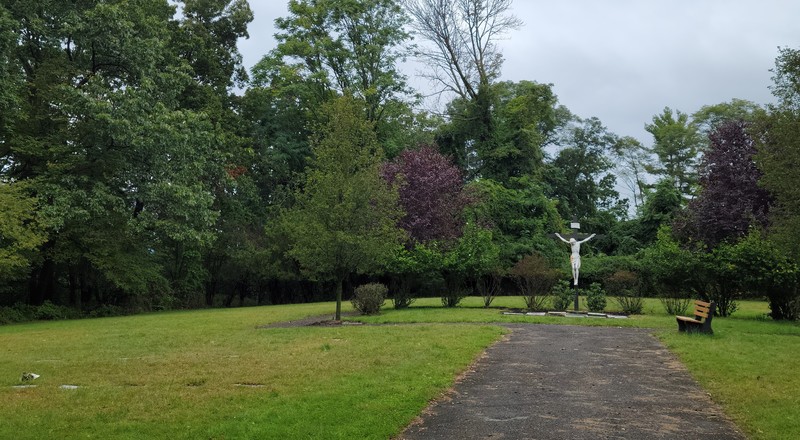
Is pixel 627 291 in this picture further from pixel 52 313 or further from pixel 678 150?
pixel 678 150

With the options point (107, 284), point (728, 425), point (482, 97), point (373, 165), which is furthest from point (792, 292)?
point (107, 284)

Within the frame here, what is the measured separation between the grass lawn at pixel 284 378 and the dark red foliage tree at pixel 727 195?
1498cm

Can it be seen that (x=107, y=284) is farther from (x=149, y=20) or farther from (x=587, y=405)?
(x=587, y=405)

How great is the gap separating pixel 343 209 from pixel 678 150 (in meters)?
42.0

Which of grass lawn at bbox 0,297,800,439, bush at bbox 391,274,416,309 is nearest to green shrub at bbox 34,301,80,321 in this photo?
grass lawn at bbox 0,297,800,439

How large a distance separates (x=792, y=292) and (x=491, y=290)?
10516mm

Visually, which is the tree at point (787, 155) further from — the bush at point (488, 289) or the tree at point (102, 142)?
the tree at point (102, 142)

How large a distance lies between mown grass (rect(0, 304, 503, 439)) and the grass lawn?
0.02 meters

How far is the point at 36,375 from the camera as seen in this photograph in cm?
953

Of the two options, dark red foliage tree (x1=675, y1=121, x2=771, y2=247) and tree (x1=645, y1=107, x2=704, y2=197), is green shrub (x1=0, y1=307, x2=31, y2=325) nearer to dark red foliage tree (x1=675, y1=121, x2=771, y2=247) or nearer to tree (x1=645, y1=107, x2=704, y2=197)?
dark red foliage tree (x1=675, y1=121, x2=771, y2=247)

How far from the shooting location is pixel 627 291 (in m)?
22.0

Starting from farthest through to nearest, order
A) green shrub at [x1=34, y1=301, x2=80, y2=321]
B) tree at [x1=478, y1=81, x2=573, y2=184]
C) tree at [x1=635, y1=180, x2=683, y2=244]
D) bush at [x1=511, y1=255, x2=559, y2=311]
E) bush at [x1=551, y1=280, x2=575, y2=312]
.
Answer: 1. tree at [x1=478, y1=81, x2=573, y2=184]
2. tree at [x1=635, y1=180, x2=683, y2=244]
3. green shrub at [x1=34, y1=301, x2=80, y2=321]
4. bush at [x1=511, y1=255, x2=559, y2=311]
5. bush at [x1=551, y1=280, x2=575, y2=312]

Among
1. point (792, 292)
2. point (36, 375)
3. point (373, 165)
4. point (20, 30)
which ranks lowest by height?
point (36, 375)

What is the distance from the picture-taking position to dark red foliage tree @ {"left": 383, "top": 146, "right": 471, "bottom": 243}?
3403 centimetres
